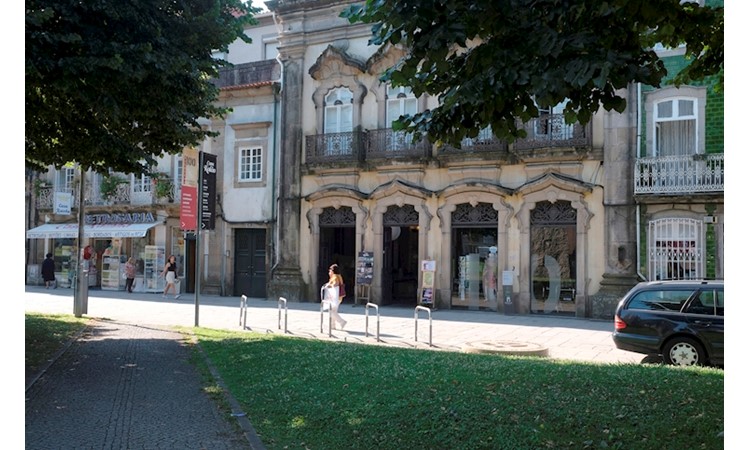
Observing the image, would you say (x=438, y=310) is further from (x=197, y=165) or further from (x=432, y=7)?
(x=432, y=7)

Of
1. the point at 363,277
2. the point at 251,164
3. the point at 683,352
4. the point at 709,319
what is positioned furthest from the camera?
the point at 251,164

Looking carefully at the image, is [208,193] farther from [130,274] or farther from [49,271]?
[49,271]

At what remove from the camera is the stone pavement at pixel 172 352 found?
6945 mm

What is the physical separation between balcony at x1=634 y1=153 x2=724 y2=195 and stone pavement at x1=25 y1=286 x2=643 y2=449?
169 inches

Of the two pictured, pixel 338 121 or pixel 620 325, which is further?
pixel 338 121

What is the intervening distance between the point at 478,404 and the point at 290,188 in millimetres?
18724

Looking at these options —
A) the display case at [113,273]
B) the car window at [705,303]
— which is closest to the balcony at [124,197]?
the display case at [113,273]

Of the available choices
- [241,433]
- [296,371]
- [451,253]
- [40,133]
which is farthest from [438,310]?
[241,433]

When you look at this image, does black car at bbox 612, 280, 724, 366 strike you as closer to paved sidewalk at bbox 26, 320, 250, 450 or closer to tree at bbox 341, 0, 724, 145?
tree at bbox 341, 0, 724, 145

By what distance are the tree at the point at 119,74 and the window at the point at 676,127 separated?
42.8 feet

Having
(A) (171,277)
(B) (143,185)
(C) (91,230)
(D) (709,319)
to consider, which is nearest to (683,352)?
(D) (709,319)

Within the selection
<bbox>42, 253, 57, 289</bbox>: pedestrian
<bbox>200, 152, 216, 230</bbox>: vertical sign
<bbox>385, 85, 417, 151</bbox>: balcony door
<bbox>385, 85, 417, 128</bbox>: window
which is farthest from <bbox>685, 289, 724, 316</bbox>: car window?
<bbox>42, 253, 57, 289</bbox>: pedestrian

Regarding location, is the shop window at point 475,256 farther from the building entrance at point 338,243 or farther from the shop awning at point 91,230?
the shop awning at point 91,230

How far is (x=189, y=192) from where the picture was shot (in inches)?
648
